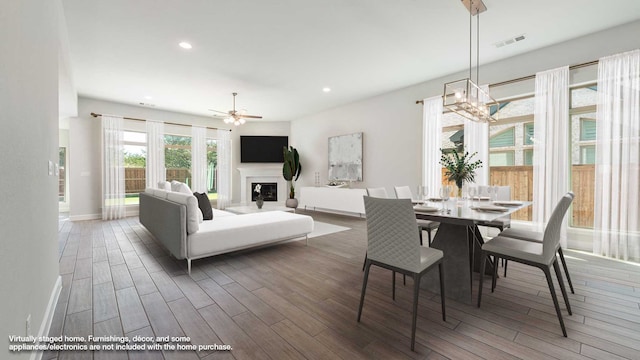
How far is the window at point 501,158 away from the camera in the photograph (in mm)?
4088

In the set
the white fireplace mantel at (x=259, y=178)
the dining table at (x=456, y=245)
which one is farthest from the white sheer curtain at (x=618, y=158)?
the white fireplace mantel at (x=259, y=178)

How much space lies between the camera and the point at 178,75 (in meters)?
4.37

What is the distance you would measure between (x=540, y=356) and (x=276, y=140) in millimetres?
7348

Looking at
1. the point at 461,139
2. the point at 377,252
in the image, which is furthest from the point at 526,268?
the point at 461,139

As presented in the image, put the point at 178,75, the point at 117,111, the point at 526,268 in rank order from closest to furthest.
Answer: the point at 526,268 → the point at 178,75 → the point at 117,111

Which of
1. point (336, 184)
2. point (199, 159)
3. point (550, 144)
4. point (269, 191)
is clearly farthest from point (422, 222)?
point (199, 159)

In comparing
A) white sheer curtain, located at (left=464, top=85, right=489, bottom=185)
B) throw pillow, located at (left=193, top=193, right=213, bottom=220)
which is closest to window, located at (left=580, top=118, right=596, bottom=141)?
white sheer curtain, located at (left=464, top=85, right=489, bottom=185)

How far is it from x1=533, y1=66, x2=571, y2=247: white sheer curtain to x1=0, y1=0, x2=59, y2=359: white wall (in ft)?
16.3

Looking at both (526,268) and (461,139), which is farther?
(461,139)

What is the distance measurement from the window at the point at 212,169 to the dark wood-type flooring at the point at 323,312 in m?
4.44

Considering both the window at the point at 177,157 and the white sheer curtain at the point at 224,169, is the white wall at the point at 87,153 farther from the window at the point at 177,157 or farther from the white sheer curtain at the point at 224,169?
the white sheer curtain at the point at 224,169

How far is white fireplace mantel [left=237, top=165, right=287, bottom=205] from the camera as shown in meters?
7.77

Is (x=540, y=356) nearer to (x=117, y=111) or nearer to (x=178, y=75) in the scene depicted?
(x=178, y=75)

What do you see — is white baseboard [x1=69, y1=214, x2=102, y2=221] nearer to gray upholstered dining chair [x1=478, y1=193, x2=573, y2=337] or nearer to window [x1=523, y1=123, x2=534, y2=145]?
gray upholstered dining chair [x1=478, y1=193, x2=573, y2=337]
